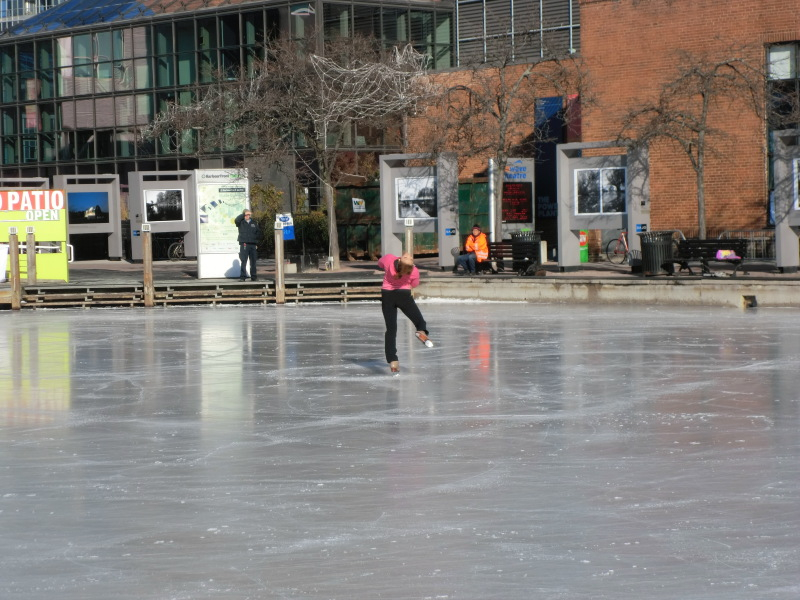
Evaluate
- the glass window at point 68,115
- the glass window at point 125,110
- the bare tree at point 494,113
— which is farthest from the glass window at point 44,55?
the bare tree at point 494,113

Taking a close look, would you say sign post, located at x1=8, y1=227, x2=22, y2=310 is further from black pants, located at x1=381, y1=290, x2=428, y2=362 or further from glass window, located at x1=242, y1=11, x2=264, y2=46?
glass window, located at x1=242, y1=11, x2=264, y2=46

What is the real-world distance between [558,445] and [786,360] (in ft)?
19.6

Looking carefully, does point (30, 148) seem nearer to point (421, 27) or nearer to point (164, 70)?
point (164, 70)

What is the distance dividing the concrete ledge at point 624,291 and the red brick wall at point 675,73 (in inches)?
322

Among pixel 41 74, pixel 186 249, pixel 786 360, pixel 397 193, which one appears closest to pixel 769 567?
pixel 786 360

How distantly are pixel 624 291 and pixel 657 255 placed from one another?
120cm

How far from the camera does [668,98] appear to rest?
2873 cm

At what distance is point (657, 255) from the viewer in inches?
989

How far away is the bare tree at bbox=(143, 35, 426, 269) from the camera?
3406 cm

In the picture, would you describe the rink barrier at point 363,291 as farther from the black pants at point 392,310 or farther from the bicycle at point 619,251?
the black pants at point 392,310

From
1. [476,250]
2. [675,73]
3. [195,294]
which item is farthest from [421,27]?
[195,294]

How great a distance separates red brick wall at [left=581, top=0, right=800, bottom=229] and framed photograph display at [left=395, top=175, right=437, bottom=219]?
5.76 m

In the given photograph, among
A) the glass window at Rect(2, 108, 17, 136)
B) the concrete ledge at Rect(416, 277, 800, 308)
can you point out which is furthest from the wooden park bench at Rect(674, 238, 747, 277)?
the glass window at Rect(2, 108, 17, 136)

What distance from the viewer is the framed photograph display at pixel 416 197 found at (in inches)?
1199
